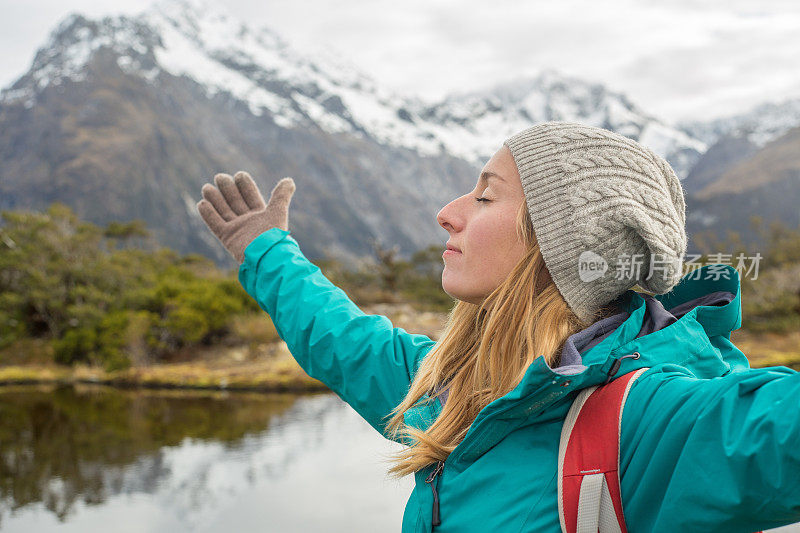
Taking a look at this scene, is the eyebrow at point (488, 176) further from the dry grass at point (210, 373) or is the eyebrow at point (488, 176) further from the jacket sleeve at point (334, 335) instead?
the dry grass at point (210, 373)

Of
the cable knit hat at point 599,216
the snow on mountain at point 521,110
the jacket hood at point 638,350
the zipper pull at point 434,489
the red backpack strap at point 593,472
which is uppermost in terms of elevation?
the snow on mountain at point 521,110

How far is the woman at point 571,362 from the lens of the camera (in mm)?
587

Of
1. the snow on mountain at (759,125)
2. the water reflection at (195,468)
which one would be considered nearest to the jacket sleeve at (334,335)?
the water reflection at (195,468)

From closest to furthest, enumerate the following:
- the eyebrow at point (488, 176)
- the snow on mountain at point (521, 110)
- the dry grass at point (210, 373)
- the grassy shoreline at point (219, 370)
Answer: the eyebrow at point (488, 176)
the grassy shoreline at point (219, 370)
the dry grass at point (210, 373)
the snow on mountain at point (521, 110)

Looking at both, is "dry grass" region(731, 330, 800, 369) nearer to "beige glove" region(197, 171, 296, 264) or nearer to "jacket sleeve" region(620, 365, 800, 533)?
"beige glove" region(197, 171, 296, 264)

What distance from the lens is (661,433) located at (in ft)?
2.10

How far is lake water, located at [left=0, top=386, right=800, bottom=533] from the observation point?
5.32 m

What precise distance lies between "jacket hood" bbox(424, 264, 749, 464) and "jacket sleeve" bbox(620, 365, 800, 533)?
47 millimetres

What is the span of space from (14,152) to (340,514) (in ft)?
238

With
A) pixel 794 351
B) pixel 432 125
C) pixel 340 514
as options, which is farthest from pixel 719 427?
pixel 432 125

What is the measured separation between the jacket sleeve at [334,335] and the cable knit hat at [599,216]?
38 centimetres

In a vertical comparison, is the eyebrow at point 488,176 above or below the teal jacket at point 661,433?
above

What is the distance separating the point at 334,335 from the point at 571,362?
→ 51cm

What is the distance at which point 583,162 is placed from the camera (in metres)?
0.87
